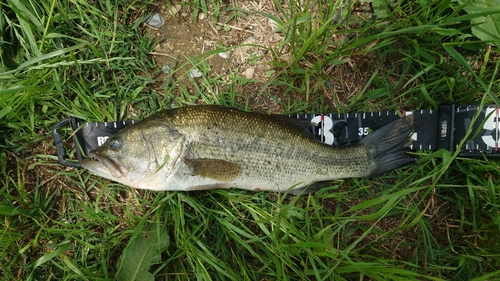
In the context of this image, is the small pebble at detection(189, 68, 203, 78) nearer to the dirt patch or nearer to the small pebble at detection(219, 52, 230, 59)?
the dirt patch

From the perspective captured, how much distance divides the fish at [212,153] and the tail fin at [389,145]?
0.38 metres

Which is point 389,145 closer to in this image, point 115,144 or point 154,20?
point 115,144

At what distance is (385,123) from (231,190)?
1806 mm

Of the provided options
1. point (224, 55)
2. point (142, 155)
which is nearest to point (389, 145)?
point (224, 55)

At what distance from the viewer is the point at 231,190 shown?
3551 millimetres

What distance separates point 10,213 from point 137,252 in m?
1.35

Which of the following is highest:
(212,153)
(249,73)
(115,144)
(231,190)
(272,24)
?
(272,24)

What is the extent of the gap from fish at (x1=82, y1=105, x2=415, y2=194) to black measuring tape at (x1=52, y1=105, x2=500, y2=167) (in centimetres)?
35

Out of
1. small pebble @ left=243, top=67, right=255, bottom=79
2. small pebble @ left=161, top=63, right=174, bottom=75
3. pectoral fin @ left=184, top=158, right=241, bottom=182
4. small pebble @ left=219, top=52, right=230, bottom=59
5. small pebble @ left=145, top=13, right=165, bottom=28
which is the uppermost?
small pebble @ left=145, top=13, right=165, bottom=28

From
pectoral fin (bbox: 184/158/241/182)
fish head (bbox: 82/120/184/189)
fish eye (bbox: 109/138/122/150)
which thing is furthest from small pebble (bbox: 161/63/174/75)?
pectoral fin (bbox: 184/158/241/182)

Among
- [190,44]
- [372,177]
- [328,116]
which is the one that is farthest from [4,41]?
[372,177]

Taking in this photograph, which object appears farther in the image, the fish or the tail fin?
the tail fin

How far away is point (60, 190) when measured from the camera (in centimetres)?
367

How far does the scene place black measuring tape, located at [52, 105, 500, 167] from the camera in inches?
140
